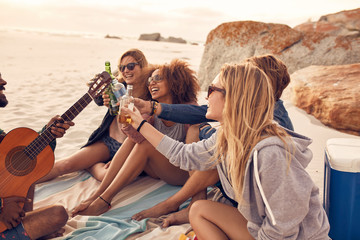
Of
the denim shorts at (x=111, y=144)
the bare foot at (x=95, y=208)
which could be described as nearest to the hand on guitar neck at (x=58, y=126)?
the bare foot at (x=95, y=208)

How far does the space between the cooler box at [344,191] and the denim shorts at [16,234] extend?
203 centimetres

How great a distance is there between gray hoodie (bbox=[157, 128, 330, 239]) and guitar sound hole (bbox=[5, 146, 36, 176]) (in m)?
1.57

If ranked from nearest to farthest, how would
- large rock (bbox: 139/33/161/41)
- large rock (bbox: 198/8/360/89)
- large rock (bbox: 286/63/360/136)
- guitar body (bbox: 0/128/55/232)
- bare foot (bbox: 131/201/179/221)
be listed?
guitar body (bbox: 0/128/55/232) → bare foot (bbox: 131/201/179/221) → large rock (bbox: 286/63/360/136) → large rock (bbox: 198/8/360/89) → large rock (bbox: 139/33/161/41)

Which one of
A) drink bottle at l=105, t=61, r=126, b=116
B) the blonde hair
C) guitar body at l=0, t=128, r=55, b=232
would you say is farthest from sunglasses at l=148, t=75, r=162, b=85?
the blonde hair

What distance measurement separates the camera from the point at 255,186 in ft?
5.49

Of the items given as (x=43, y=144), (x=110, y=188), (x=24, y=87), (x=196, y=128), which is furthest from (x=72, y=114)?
(x=24, y=87)

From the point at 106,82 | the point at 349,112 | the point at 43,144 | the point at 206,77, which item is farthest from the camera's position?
the point at 206,77

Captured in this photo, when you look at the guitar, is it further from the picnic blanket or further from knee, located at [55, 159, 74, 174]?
knee, located at [55, 159, 74, 174]

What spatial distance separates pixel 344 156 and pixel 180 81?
169 cm

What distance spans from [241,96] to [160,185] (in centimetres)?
185

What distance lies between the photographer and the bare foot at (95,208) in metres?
2.79

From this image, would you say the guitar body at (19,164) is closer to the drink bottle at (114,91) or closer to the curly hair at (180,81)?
the drink bottle at (114,91)

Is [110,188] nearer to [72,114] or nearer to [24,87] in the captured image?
[72,114]

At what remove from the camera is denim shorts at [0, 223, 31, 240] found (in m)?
2.19
